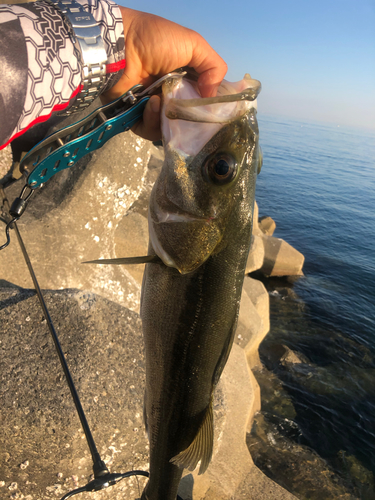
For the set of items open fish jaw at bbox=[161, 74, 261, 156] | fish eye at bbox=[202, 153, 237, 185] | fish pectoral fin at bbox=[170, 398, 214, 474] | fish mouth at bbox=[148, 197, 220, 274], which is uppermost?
open fish jaw at bbox=[161, 74, 261, 156]

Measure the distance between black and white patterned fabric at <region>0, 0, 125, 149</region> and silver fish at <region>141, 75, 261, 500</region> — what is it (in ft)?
1.67

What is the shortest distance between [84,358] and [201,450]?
151 cm

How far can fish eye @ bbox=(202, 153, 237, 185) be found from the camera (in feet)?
5.28

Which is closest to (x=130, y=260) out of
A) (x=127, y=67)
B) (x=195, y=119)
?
(x=195, y=119)

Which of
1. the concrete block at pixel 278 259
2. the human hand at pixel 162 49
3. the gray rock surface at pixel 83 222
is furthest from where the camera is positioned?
the concrete block at pixel 278 259

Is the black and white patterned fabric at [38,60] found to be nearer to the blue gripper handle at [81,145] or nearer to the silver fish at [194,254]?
the blue gripper handle at [81,145]

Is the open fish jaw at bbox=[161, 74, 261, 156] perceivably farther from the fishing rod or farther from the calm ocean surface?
the calm ocean surface

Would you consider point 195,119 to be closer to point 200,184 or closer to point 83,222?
point 200,184

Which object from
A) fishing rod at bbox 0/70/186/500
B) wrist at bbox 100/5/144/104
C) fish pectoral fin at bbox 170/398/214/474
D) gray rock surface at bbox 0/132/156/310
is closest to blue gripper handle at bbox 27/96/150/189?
fishing rod at bbox 0/70/186/500

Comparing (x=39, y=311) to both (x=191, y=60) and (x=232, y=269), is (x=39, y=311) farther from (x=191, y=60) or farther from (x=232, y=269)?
(x=191, y=60)

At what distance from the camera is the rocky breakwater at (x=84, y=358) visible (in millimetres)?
2625

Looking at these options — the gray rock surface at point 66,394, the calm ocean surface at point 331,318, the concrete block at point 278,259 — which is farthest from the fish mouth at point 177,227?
the concrete block at point 278,259

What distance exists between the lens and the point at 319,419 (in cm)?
743

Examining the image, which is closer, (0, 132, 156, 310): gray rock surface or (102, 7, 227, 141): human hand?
(102, 7, 227, 141): human hand
